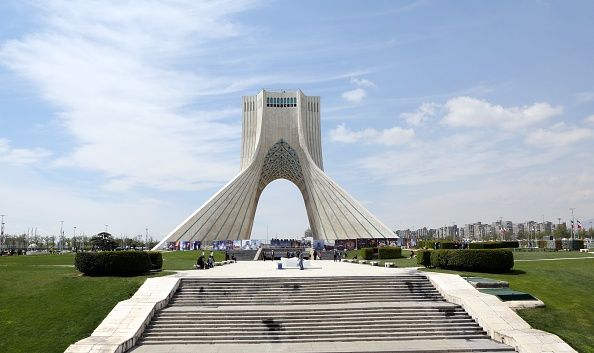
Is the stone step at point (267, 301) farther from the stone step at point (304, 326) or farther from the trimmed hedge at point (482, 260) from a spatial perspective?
the trimmed hedge at point (482, 260)

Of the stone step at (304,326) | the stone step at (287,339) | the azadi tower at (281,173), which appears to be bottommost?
the stone step at (287,339)

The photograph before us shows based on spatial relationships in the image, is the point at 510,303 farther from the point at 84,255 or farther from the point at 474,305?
the point at 84,255

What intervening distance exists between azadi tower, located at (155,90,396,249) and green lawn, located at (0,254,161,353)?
69.3ft

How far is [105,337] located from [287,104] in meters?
41.0

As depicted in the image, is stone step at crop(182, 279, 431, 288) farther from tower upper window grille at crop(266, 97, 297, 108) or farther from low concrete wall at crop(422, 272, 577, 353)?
tower upper window grille at crop(266, 97, 297, 108)

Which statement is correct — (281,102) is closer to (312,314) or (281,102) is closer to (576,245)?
(576,245)

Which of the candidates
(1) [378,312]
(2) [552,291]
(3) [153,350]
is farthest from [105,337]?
(2) [552,291]

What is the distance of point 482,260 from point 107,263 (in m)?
13.1

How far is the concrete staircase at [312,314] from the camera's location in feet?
38.0

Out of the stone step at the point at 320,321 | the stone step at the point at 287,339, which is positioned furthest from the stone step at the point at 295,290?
the stone step at the point at 287,339

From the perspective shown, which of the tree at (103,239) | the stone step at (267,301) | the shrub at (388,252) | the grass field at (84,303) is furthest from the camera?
the shrub at (388,252)

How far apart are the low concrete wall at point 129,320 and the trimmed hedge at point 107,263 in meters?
2.16

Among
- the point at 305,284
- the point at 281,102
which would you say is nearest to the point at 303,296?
the point at 305,284

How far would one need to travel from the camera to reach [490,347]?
10633 mm
